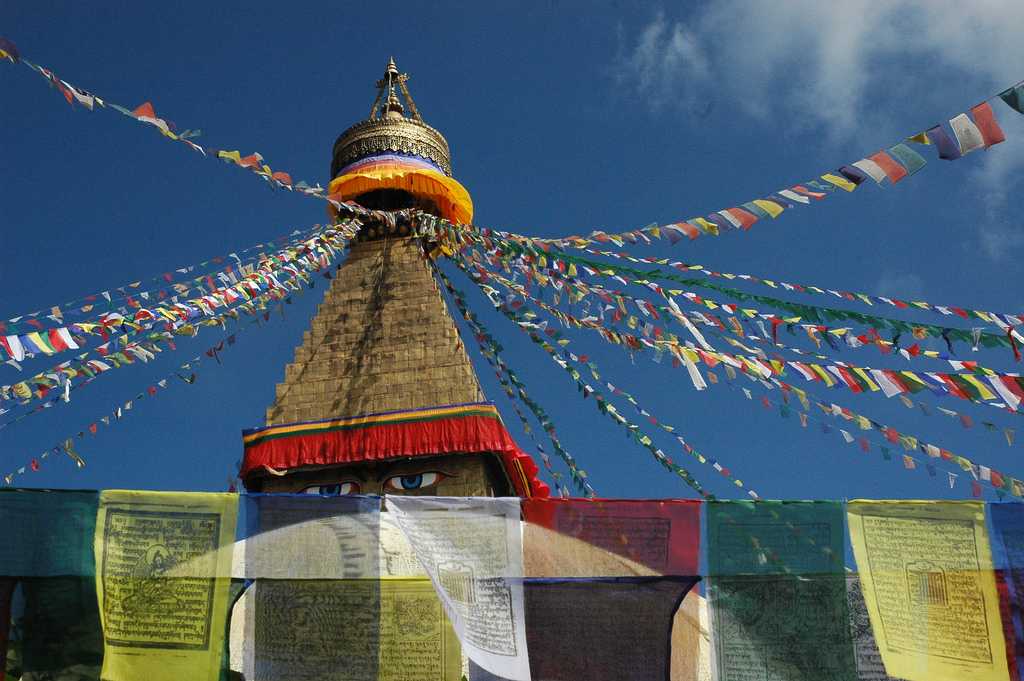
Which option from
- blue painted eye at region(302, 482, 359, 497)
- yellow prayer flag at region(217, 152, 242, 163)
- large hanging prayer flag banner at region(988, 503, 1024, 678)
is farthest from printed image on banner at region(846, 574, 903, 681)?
yellow prayer flag at region(217, 152, 242, 163)

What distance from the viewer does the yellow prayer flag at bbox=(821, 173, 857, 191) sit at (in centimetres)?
670

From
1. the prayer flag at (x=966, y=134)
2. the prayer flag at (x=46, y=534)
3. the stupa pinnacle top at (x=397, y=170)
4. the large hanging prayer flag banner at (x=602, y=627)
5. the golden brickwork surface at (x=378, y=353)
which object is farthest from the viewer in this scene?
the stupa pinnacle top at (x=397, y=170)

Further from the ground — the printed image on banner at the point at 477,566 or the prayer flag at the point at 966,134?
the prayer flag at the point at 966,134

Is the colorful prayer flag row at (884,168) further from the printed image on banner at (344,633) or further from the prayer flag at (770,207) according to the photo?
the printed image on banner at (344,633)

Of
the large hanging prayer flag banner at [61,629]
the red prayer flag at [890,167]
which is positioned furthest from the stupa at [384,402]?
the red prayer flag at [890,167]

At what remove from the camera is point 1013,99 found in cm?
557

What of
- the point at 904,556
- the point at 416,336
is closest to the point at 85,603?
the point at 904,556

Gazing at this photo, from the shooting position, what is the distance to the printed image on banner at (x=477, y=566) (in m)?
5.40

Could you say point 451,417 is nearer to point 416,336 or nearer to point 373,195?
point 416,336

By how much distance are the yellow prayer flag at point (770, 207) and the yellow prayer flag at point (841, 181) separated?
52cm

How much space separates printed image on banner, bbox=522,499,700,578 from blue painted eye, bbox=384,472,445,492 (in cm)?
364

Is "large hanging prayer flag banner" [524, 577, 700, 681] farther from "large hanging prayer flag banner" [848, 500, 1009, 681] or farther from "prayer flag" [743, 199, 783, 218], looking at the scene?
"prayer flag" [743, 199, 783, 218]

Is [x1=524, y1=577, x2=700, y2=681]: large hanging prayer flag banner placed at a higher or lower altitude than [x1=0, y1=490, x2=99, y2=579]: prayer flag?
lower

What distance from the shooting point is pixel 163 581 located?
17.9ft
